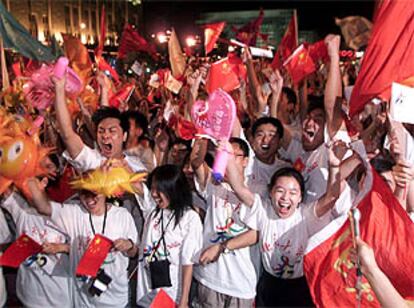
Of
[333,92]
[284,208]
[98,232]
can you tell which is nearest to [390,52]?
[333,92]

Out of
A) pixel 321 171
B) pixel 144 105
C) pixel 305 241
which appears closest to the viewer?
pixel 305 241

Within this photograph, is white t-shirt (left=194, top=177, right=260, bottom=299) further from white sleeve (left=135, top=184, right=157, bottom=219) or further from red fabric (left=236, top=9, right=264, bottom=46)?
red fabric (left=236, top=9, right=264, bottom=46)

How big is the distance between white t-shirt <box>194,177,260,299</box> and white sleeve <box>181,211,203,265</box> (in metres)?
0.09

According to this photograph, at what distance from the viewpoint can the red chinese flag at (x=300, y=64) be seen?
571 cm

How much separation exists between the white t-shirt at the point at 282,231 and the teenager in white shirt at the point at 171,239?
366 mm

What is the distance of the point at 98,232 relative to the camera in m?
3.36

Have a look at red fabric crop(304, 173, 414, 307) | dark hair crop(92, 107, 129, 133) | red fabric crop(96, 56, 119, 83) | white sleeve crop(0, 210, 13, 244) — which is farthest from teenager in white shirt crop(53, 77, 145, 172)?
red fabric crop(96, 56, 119, 83)

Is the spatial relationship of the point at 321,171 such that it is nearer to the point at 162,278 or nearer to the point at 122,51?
the point at 162,278

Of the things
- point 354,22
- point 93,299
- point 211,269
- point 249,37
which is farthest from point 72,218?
point 249,37

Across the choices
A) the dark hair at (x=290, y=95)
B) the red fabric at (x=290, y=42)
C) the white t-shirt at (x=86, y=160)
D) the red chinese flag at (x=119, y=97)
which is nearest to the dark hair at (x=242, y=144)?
the white t-shirt at (x=86, y=160)

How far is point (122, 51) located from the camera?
841cm

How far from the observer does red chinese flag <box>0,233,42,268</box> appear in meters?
3.29

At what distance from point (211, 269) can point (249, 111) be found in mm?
2561

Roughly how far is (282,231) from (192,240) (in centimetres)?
56
